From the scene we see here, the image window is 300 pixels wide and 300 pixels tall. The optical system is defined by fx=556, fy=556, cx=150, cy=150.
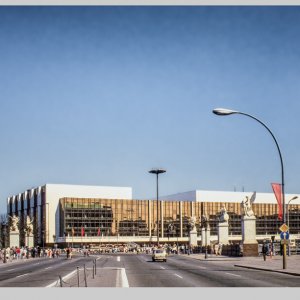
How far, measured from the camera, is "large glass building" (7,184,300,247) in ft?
481

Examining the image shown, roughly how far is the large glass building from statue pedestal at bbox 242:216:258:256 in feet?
271

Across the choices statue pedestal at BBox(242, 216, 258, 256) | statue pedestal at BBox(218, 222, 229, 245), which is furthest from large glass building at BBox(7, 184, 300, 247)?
statue pedestal at BBox(242, 216, 258, 256)

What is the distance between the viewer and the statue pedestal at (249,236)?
53.9 meters

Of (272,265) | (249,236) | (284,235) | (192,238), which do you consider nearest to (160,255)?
(249,236)

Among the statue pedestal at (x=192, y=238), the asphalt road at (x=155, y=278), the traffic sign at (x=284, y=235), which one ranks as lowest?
the statue pedestal at (x=192, y=238)

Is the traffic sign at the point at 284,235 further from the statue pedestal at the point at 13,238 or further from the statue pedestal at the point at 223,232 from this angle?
the statue pedestal at the point at 13,238

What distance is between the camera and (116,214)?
15375 cm

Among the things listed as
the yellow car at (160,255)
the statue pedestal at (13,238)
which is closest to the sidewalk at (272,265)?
the yellow car at (160,255)

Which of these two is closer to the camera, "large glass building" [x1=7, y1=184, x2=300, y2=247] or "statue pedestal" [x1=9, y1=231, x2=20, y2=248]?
"statue pedestal" [x1=9, y1=231, x2=20, y2=248]

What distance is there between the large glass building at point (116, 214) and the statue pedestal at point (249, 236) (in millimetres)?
82627

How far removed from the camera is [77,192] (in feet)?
500

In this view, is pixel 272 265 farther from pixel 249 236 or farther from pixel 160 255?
pixel 160 255

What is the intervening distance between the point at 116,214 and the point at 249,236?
101635 mm

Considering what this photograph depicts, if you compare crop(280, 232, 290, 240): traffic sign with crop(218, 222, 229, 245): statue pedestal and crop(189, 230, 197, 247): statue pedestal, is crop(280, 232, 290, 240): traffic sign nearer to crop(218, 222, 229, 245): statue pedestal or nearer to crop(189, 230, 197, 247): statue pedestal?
crop(218, 222, 229, 245): statue pedestal
